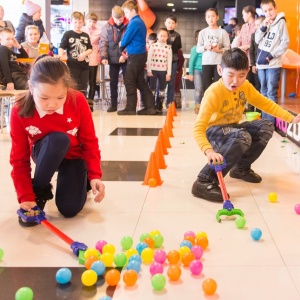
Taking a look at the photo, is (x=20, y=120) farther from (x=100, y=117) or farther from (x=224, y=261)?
(x=100, y=117)

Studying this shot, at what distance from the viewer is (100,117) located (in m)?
5.75

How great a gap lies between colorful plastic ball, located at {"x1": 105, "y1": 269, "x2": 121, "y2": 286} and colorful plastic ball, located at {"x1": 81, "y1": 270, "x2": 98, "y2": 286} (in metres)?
0.04

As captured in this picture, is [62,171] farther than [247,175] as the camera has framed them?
No

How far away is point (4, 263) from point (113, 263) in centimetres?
38

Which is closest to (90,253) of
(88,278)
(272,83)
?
(88,278)

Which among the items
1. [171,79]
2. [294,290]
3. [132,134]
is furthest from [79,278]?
[171,79]

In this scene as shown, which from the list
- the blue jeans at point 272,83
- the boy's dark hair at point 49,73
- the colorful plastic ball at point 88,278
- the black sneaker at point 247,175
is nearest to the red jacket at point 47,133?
the boy's dark hair at point 49,73

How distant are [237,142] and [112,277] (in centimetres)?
127

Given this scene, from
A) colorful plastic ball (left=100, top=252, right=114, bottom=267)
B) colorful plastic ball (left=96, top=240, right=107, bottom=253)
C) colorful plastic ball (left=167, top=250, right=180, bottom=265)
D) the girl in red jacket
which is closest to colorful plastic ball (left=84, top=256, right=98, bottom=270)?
colorful plastic ball (left=100, top=252, right=114, bottom=267)

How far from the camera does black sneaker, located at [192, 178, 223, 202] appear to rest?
7.61ft

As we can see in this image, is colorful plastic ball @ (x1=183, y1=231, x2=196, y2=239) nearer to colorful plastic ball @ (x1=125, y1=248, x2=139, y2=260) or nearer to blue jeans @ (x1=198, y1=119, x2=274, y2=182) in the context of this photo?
colorful plastic ball @ (x1=125, y1=248, x2=139, y2=260)

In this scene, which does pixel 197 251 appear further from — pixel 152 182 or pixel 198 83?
pixel 198 83

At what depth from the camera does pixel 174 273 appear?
1437mm

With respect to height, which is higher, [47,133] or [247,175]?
[47,133]
